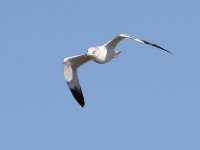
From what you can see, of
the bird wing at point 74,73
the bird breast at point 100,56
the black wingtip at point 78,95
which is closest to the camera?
the bird breast at point 100,56

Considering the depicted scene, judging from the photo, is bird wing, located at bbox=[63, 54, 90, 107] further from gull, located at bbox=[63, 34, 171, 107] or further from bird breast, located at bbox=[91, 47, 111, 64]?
bird breast, located at bbox=[91, 47, 111, 64]

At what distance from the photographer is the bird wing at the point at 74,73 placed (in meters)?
37.5

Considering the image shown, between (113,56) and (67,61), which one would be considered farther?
(67,61)

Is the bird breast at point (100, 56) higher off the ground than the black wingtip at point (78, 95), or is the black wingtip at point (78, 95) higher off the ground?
the bird breast at point (100, 56)

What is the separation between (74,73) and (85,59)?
102 centimetres

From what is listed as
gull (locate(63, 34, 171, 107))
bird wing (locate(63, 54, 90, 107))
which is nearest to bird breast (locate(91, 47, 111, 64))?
gull (locate(63, 34, 171, 107))

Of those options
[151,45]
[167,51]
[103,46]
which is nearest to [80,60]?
[103,46]

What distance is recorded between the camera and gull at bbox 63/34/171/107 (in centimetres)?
3394

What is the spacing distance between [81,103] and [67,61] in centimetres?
261

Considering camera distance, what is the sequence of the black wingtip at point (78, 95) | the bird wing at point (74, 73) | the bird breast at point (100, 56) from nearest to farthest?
the bird breast at point (100, 56)
the bird wing at point (74, 73)
the black wingtip at point (78, 95)

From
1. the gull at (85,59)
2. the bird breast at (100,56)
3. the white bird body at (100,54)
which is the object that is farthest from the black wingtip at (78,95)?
Result: the bird breast at (100,56)

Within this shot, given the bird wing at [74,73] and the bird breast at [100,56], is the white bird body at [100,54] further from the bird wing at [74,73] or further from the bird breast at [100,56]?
the bird wing at [74,73]

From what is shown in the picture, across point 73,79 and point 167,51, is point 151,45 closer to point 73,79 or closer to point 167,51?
point 167,51

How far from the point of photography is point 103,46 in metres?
34.3
